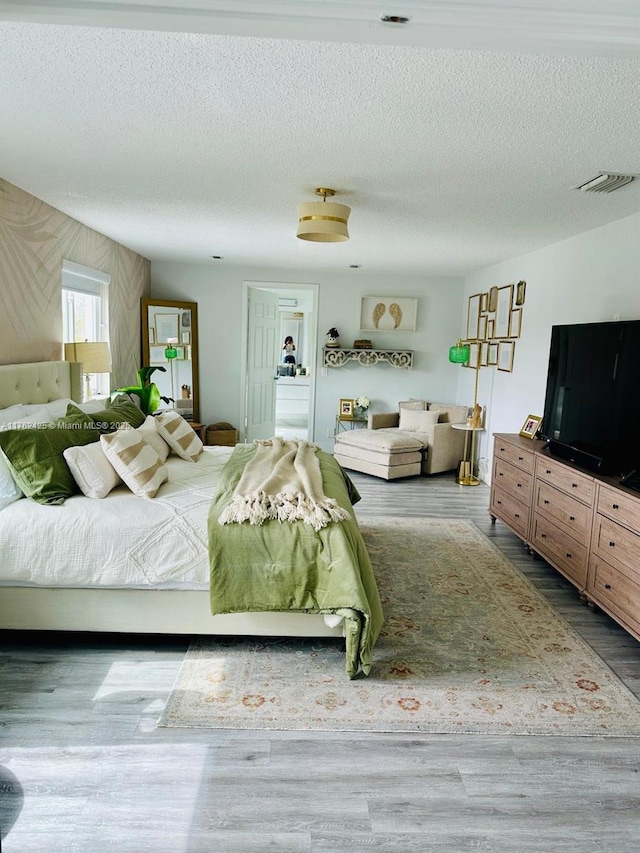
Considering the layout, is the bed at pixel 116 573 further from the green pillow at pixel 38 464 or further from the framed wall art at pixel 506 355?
the framed wall art at pixel 506 355

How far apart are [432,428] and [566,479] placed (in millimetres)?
2935

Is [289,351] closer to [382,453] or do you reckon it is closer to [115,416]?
[382,453]

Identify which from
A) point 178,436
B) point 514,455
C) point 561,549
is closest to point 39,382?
point 178,436

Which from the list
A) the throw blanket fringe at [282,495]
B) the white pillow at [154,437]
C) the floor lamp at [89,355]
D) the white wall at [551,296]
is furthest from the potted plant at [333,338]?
the throw blanket fringe at [282,495]

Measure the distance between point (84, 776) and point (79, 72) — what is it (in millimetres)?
2451

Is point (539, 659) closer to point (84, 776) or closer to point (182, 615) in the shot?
point (182, 615)

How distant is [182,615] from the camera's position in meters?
2.68

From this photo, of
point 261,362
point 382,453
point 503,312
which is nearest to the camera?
point 503,312

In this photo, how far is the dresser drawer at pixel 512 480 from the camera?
4.12 m

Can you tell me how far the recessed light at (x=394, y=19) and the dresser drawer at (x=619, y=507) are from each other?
2561 millimetres

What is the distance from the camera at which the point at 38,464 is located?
277 cm

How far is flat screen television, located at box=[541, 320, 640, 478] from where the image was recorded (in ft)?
10.5

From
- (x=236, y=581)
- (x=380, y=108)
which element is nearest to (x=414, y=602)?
(x=236, y=581)

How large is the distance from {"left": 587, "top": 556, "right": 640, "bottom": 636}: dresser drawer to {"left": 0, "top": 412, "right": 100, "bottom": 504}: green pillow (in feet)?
9.12
